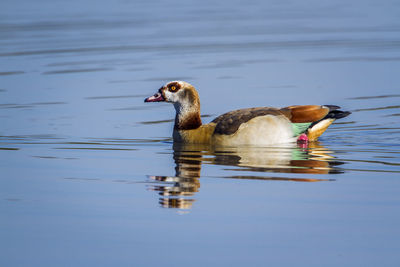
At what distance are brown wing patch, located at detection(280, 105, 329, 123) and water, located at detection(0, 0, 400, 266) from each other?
0.42 m

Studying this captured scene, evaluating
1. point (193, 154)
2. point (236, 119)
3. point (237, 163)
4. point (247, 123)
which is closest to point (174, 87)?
point (236, 119)

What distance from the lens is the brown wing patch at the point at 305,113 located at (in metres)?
13.0

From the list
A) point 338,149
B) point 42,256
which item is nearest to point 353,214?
point 42,256

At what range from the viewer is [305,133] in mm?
13031

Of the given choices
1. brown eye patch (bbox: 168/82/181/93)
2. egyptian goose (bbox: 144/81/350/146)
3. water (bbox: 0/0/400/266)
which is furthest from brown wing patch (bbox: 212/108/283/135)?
brown eye patch (bbox: 168/82/181/93)

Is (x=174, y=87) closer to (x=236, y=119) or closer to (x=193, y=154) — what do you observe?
(x=236, y=119)

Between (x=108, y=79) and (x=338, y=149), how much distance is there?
26.9 feet

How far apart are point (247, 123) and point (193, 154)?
1016 mm

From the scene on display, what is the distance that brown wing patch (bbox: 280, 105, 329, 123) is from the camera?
513 inches

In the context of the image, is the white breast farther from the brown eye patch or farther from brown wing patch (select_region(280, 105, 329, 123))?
the brown eye patch

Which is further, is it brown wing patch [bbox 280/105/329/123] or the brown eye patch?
the brown eye patch

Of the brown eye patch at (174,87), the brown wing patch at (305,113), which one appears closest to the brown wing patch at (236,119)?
the brown wing patch at (305,113)

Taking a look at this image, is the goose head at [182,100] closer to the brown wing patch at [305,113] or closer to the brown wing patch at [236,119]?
the brown wing patch at [236,119]

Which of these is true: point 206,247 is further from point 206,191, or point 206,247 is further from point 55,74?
point 55,74
